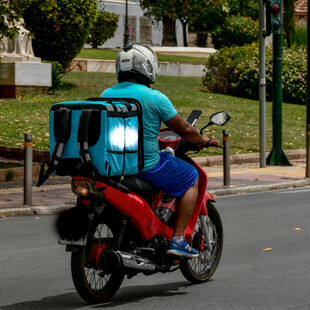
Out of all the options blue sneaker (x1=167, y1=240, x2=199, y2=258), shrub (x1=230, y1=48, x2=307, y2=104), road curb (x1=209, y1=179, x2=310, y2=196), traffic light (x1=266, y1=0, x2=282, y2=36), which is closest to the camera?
blue sneaker (x1=167, y1=240, x2=199, y2=258)

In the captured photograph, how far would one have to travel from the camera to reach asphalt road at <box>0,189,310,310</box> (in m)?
6.16

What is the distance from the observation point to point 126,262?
19.3 feet

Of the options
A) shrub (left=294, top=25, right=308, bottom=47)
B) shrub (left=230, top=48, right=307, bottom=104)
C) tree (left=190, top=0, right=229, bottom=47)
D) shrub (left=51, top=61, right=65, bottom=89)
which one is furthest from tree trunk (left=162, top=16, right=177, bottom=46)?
shrub (left=51, top=61, right=65, bottom=89)

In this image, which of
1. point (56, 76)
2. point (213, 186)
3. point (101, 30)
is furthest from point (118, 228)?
point (101, 30)

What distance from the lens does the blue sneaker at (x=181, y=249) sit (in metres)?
6.22

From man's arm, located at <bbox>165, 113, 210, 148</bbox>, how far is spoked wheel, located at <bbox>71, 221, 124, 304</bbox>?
841 mm

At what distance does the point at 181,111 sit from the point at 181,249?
18.6m

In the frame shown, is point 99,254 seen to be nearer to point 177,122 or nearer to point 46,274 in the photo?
point 177,122

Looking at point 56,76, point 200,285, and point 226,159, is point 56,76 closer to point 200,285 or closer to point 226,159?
point 226,159

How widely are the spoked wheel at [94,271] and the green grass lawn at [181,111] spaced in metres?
11.8

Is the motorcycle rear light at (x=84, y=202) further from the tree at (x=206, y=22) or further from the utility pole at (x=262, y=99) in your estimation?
the tree at (x=206, y=22)

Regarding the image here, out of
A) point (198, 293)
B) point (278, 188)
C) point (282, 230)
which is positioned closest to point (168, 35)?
point (278, 188)

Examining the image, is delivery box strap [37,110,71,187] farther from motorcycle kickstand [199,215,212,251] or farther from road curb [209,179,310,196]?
road curb [209,179,310,196]

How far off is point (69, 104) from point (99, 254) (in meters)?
1.03
